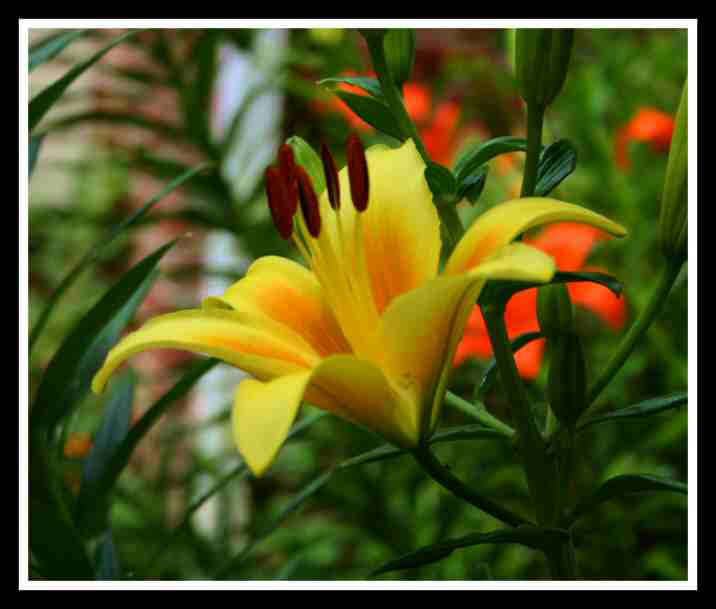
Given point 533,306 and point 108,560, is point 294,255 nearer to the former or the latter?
point 533,306

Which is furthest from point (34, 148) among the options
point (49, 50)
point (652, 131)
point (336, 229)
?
point (652, 131)

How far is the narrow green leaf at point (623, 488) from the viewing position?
0.41m

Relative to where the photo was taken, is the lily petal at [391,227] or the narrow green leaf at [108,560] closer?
the lily petal at [391,227]

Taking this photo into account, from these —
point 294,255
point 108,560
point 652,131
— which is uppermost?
point 652,131

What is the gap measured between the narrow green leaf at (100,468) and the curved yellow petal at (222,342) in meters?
0.25

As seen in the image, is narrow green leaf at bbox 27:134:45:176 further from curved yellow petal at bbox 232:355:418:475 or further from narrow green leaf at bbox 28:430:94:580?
curved yellow petal at bbox 232:355:418:475

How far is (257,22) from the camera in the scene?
47cm

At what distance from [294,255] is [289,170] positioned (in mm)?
873

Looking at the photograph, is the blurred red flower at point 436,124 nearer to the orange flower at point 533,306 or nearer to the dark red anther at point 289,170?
the orange flower at point 533,306

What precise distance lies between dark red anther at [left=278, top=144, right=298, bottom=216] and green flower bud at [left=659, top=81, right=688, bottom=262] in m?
0.14

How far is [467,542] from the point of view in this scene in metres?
0.39

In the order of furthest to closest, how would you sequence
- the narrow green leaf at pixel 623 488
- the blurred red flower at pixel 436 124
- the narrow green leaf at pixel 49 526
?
the blurred red flower at pixel 436 124
the narrow green leaf at pixel 49 526
the narrow green leaf at pixel 623 488

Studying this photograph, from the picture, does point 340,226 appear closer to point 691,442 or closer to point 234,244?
point 691,442

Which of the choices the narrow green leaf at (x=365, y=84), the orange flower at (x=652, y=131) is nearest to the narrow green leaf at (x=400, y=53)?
the narrow green leaf at (x=365, y=84)
